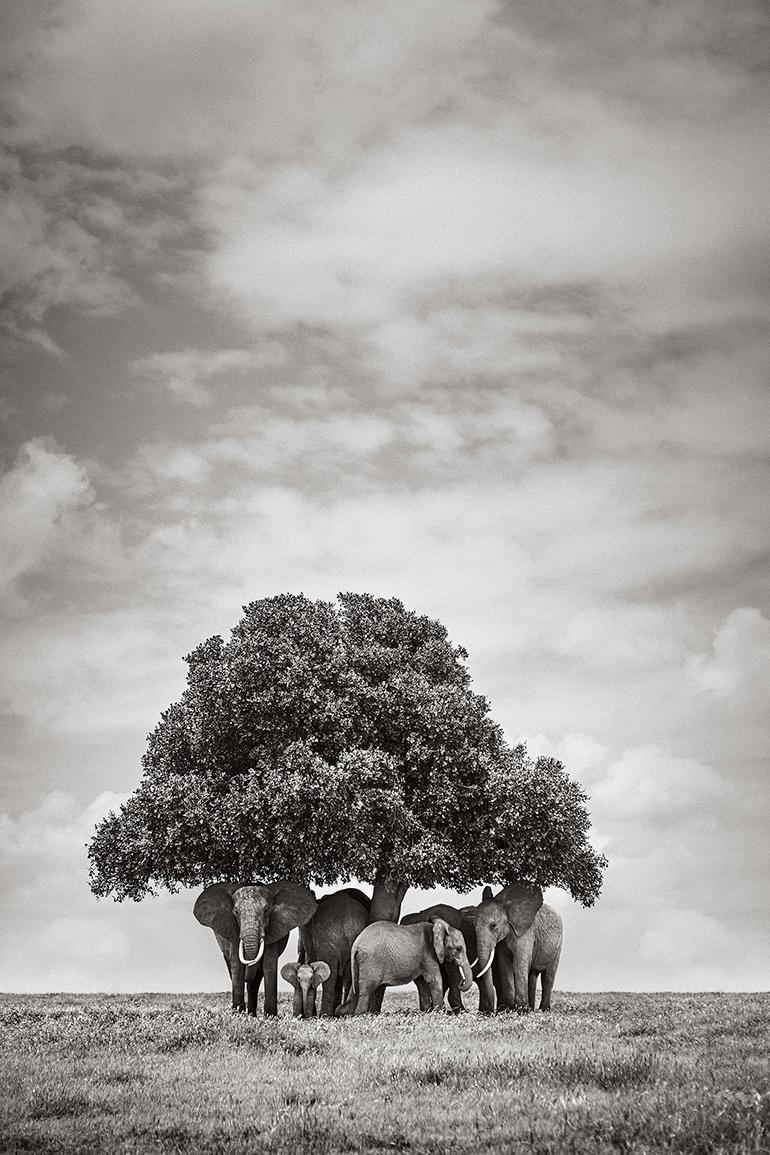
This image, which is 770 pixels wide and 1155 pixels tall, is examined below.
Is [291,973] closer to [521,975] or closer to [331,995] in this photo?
[331,995]

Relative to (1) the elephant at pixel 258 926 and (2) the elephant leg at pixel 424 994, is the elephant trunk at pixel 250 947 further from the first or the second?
(2) the elephant leg at pixel 424 994

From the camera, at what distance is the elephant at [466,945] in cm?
3466

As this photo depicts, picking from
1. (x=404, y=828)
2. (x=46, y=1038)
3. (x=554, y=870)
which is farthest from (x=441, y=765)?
(x=46, y=1038)

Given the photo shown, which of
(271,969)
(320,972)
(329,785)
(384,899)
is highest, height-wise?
(329,785)

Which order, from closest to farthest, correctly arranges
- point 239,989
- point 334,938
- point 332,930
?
point 239,989
point 334,938
point 332,930

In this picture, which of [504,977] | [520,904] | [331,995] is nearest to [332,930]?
[331,995]

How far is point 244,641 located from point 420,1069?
2353 cm

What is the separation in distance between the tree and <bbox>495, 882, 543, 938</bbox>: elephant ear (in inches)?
100

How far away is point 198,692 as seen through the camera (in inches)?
1578

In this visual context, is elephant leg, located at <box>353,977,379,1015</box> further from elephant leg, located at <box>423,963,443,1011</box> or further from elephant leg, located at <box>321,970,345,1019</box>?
elephant leg, located at <box>423,963,443,1011</box>

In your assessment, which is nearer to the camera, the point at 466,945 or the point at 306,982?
the point at 306,982

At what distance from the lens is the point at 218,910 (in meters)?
36.2

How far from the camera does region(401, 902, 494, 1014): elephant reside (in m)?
34.7

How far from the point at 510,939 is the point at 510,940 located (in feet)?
0.11
